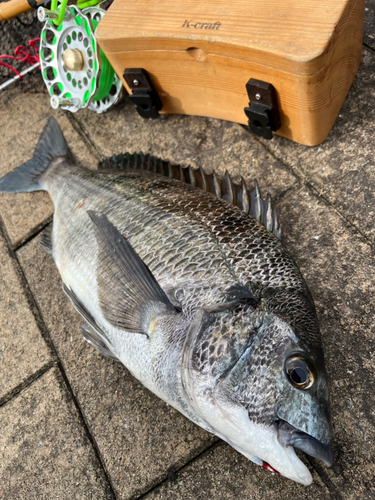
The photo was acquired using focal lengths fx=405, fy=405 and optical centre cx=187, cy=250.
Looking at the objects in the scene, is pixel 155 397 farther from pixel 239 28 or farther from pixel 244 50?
pixel 239 28

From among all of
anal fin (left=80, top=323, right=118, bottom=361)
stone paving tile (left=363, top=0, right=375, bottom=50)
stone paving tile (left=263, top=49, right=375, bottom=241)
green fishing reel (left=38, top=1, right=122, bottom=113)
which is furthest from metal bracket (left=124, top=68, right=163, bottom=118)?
anal fin (left=80, top=323, right=118, bottom=361)

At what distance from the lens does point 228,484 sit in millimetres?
1733

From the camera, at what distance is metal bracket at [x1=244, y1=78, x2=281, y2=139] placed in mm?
2053

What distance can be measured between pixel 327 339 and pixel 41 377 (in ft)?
5.16

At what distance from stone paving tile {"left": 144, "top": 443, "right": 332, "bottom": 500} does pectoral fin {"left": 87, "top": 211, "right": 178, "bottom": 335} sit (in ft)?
2.27

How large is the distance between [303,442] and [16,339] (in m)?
1.90

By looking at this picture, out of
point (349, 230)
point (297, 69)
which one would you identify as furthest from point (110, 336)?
point (297, 69)

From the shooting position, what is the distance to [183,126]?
9.07ft

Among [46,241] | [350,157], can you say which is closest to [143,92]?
[46,241]

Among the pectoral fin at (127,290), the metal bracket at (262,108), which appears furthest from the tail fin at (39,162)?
the metal bracket at (262,108)

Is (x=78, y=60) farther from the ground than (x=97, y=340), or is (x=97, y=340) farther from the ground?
(x=78, y=60)

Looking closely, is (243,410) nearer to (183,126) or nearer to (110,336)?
(110,336)

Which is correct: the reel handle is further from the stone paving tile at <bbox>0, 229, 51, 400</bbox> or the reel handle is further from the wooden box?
the stone paving tile at <bbox>0, 229, 51, 400</bbox>

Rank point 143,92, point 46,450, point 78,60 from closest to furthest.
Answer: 1. point 46,450
2. point 143,92
3. point 78,60
